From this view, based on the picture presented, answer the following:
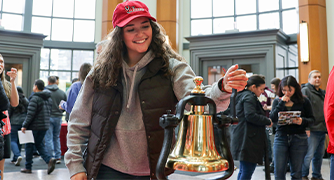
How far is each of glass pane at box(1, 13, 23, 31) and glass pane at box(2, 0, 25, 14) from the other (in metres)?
0.18

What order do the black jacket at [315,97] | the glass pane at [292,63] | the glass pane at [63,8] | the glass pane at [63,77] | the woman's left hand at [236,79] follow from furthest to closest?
the glass pane at [63,8]
the glass pane at [63,77]
the glass pane at [292,63]
the black jacket at [315,97]
the woman's left hand at [236,79]

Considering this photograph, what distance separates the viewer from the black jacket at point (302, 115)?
11.9ft

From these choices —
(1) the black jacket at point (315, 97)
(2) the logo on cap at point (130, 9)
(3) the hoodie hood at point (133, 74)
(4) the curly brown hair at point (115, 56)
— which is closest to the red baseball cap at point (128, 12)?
(2) the logo on cap at point (130, 9)

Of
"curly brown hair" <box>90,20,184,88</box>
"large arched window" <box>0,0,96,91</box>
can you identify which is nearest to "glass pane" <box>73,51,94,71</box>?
"large arched window" <box>0,0,96,91</box>

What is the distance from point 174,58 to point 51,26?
429 inches

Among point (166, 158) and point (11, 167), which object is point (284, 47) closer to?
point (11, 167)

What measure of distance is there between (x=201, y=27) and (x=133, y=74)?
10162 mm

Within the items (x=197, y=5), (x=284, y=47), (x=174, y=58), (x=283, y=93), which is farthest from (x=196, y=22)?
(x=174, y=58)

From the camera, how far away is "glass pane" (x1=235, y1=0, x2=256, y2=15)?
10719 mm

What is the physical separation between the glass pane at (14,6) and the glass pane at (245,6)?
7.88 m

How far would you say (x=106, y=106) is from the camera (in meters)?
1.61

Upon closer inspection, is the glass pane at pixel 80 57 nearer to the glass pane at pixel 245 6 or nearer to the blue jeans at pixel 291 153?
the glass pane at pixel 245 6

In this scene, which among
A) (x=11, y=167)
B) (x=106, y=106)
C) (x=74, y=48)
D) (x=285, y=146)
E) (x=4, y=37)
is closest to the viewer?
Answer: (x=106, y=106)

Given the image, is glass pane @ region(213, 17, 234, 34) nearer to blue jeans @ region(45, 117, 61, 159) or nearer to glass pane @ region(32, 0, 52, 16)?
glass pane @ region(32, 0, 52, 16)
